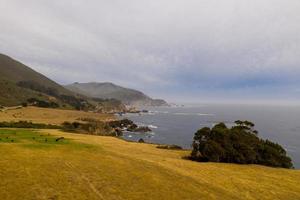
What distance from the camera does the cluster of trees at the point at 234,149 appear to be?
30328mm

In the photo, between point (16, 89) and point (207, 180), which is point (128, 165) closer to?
point (207, 180)

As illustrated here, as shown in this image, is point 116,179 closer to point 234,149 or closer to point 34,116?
point 234,149

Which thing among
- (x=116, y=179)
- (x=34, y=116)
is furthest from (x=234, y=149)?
(x=34, y=116)

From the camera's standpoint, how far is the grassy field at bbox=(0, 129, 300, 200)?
14.6 metres

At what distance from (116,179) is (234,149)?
59.3 ft

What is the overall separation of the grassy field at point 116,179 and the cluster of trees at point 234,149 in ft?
18.9

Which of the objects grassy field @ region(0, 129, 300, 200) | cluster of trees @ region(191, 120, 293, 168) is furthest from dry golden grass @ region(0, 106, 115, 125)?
cluster of trees @ region(191, 120, 293, 168)

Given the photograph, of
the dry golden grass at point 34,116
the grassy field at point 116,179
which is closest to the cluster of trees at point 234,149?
the grassy field at point 116,179

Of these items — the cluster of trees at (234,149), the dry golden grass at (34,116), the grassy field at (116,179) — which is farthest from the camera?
the dry golden grass at (34,116)

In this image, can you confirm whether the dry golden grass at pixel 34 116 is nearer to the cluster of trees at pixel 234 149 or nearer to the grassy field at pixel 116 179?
the grassy field at pixel 116 179

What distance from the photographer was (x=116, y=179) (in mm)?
17312

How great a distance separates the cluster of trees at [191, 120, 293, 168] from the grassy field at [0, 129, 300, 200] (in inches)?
226

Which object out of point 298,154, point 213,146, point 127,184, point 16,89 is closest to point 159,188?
point 127,184

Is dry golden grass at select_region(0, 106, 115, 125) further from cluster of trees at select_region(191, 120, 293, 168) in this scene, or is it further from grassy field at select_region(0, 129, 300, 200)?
cluster of trees at select_region(191, 120, 293, 168)
